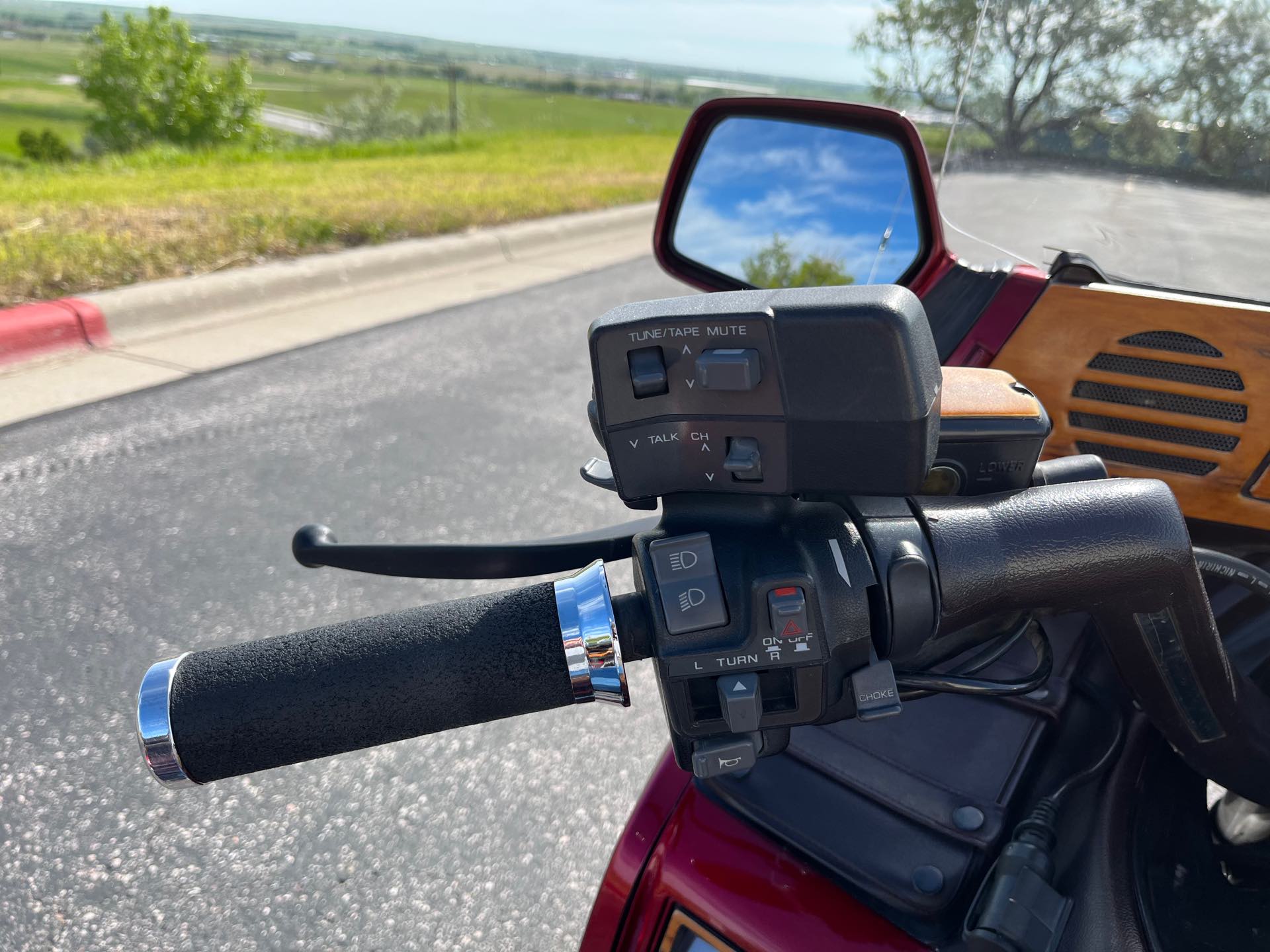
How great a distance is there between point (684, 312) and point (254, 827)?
230 cm

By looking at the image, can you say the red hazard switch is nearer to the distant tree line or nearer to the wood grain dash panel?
the wood grain dash panel

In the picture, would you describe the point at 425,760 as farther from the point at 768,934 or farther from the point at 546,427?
the point at 546,427

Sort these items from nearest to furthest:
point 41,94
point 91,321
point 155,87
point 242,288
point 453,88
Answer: point 91,321, point 242,288, point 453,88, point 41,94, point 155,87

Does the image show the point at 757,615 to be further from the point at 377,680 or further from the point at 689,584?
the point at 377,680

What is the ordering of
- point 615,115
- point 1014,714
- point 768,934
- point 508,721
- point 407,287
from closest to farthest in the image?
point 768,934 → point 1014,714 → point 508,721 → point 407,287 → point 615,115

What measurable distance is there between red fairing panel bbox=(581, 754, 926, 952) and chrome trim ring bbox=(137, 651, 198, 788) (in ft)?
2.14

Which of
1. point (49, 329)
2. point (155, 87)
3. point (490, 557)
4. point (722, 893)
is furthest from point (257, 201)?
point (155, 87)

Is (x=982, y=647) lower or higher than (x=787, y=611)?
lower

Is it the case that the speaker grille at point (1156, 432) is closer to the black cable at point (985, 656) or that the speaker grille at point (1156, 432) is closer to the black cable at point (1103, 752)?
the black cable at point (1103, 752)

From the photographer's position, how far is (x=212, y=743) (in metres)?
0.67

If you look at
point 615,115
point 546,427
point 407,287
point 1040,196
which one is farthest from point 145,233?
point 615,115

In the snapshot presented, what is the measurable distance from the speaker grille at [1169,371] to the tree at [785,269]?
1.87 ft

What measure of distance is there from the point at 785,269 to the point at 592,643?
1471 millimetres

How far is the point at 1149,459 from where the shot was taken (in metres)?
1.52
